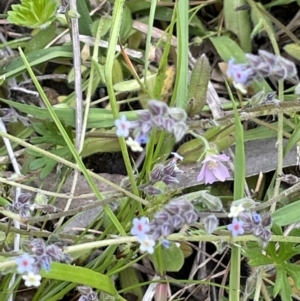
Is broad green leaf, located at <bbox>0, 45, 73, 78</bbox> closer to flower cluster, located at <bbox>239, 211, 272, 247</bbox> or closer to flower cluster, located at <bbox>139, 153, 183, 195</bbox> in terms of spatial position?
flower cluster, located at <bbox>139, 153, 183, 195</bbox>

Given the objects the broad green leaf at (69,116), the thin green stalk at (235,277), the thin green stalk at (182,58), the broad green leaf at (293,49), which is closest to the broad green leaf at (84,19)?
the broad green leaf at (69,116)

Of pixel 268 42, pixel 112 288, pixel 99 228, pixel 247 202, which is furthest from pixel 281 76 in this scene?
pixel 268 42

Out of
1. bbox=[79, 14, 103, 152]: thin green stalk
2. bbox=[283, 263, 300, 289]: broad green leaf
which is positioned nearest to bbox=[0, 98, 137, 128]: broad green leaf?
bbox=[79, 14, 103, 152]: thin green stalk

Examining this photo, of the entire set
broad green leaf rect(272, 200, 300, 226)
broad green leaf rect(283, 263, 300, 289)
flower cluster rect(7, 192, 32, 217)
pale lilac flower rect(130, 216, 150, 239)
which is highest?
pale lilac flower rect(130, 216, 150, 239)

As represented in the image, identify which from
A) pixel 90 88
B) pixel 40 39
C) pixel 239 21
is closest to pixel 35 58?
pixel 40 39

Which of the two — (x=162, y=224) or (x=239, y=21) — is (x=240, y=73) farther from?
(x=239, y=21)

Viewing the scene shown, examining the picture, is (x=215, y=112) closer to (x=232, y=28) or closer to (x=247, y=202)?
(x=232, y=28)
